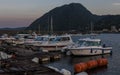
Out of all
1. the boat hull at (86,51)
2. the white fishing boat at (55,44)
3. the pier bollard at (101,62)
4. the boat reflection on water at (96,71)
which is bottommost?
the boat reflection on water at (96,71)

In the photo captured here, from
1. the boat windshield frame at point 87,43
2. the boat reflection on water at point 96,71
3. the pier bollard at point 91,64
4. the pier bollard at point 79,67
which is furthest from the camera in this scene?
the boat windshield frame at point 87,43

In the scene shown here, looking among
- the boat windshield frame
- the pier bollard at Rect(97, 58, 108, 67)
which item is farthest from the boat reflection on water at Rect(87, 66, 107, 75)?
the boat windshield frame

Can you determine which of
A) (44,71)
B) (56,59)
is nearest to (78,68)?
(44,71)

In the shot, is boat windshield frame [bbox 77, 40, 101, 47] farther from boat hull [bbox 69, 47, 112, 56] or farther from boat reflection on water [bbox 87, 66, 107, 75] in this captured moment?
boat reflection on water [bbox 87, 66, 107, 75]

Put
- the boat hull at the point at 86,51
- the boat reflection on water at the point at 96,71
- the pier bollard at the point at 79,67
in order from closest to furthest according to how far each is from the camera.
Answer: the pier bollard at the point at 79,67
the boat reflection on water at the point at 96,71
the boat hull at the point at 86,51

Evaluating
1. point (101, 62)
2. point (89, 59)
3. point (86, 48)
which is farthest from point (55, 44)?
point (101, 62)

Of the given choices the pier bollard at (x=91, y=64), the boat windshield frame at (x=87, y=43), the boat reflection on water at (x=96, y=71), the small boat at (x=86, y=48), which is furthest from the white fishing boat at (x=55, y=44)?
the pier bollard at (x=91, y=64)

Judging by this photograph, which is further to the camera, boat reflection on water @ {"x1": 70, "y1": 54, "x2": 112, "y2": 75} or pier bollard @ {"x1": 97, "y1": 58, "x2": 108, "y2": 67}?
pier bollard @ {"x1": 97, "y1": 58, "x2": 108, "y2": 67}

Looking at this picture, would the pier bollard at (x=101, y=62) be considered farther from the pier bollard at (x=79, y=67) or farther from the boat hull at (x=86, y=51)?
the boat hull at (x=86, y=51)

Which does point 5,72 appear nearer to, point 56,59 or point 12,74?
point 12,74

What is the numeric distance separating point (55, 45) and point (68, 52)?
5.97m

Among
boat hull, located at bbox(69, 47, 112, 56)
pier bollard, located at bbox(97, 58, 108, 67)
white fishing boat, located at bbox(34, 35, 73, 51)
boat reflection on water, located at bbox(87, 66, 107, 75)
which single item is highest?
white fishing boat, located at bbox(34, 35, 73, 51)

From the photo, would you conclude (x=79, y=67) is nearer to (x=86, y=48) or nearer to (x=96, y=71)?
(x=96, y=71)

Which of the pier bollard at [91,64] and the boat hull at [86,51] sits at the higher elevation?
the boat hull at [86,51]
